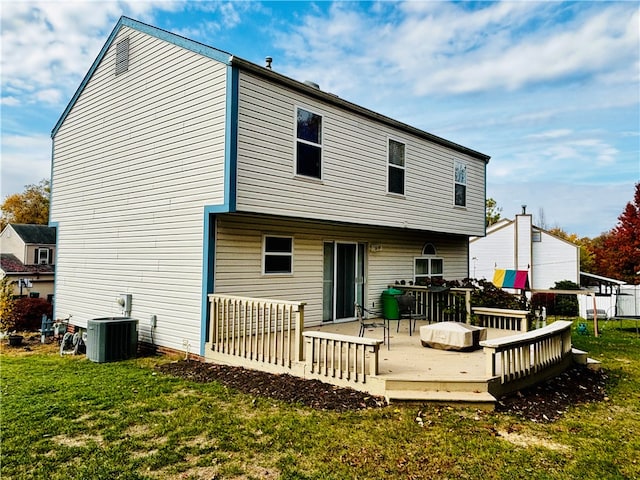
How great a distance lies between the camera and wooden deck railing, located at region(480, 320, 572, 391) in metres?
5.72

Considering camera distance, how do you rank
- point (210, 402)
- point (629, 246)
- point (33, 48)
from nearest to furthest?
point (210, 402) < point (33, 48) < point (629, 246)

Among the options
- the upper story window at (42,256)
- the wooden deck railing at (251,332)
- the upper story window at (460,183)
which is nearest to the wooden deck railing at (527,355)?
the wooden deck railing at (251,332)

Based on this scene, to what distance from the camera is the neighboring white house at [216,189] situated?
810cm

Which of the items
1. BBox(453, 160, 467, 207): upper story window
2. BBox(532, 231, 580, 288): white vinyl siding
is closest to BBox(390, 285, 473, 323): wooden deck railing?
BBox(453, 160, 467, 207): upper story window

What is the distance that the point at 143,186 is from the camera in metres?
9.58

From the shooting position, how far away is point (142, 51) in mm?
9789

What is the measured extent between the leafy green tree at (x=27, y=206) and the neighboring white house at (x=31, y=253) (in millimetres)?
11750

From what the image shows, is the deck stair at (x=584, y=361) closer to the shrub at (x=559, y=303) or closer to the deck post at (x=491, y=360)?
the deck post at (x=491, y=360)

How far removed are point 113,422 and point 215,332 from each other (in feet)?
9.71

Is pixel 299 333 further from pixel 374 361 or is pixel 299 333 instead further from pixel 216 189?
pixel 216 189

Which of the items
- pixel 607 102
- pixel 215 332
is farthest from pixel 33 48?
pixel 607 102

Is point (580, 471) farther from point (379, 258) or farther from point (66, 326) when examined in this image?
point (66, 326)

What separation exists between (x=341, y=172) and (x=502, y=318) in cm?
538

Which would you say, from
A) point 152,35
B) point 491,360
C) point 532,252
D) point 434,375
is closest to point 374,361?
point 434,375
